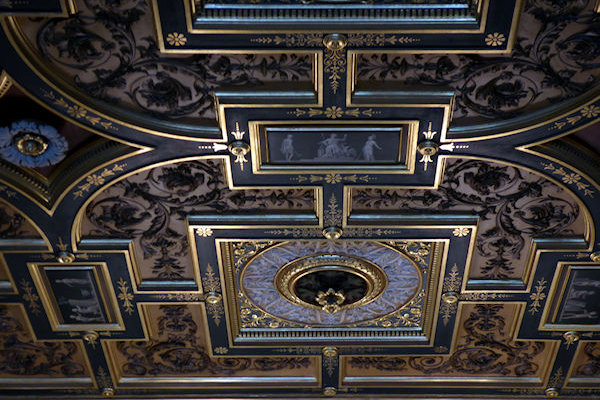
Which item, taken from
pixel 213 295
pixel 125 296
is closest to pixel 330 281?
pixel 213 295

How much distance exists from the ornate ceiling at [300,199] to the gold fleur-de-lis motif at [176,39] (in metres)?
0.03

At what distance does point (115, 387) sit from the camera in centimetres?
1014

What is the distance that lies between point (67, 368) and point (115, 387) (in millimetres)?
649

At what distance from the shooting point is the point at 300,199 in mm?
7941

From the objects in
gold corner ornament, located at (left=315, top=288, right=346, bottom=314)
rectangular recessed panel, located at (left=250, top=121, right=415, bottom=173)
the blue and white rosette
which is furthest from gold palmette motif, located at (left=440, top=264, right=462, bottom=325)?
the blue and white rosette

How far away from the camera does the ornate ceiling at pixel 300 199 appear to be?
20.6 ft

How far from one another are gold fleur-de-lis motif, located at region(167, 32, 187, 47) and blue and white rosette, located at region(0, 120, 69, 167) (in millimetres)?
1470

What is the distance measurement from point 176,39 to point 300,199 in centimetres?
233

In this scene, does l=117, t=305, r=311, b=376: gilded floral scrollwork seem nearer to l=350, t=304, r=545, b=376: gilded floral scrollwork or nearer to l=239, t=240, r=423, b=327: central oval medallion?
l=239, t=240, r=423, b=327: central oval medallion

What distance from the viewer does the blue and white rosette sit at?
22.6 ft

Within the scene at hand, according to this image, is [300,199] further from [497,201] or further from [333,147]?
[497,201]

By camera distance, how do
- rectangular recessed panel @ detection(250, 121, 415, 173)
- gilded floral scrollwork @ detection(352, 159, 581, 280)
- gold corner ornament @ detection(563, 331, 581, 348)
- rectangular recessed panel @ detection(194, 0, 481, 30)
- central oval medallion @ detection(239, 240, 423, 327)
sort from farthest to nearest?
gold corner ornament @ detection(563, 331, 581, 348) → central oval medallion @ detection(239, 240, 423, 327) → gilded floral scrollwork @ detection(352, 159, 581, 280) → rectangular recessed panel @ detection(250, 121, 415, 173) → rectangular recessed panel @ detection(194, 0, 481, 30)

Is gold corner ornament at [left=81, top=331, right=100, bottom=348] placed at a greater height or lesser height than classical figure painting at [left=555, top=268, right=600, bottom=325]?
lesser

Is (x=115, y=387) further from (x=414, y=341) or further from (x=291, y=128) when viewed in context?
(x=291, y=128)
